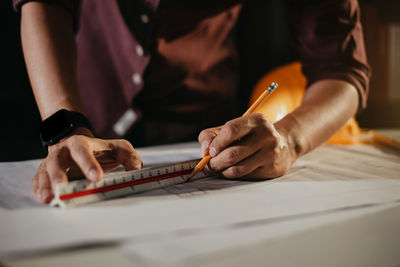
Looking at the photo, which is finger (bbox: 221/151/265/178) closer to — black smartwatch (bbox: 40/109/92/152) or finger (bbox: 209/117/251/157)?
finger (bbox: 209/117/251/157)

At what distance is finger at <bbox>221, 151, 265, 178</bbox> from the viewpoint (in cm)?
68

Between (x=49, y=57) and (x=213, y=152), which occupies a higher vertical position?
(x=49, y=57)

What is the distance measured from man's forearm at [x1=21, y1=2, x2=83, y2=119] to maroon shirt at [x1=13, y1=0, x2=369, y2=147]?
0.29 m

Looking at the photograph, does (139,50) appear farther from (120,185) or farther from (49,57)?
(120,185)

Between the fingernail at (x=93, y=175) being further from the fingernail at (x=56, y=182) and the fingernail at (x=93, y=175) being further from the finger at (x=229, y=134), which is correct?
the finger at (x=229, y=134)

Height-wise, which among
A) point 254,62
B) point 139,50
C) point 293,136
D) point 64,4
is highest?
point 64,4

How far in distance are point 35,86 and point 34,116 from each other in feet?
2.56

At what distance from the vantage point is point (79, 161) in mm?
577

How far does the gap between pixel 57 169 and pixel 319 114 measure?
0.64 metres

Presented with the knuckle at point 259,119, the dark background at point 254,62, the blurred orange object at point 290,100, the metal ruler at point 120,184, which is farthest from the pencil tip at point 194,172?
the dark background at point 254,62

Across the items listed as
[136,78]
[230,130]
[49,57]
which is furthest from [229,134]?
[136,78]

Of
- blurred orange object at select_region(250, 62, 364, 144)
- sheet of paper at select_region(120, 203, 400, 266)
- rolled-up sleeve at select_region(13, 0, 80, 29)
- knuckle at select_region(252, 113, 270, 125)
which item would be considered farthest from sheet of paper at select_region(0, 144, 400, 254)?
rolled-up sleeve at select_region(13, 0, 80, 29)

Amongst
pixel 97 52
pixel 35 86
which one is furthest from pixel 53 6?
pixel 97 52

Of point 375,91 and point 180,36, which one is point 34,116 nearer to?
point 180,36
